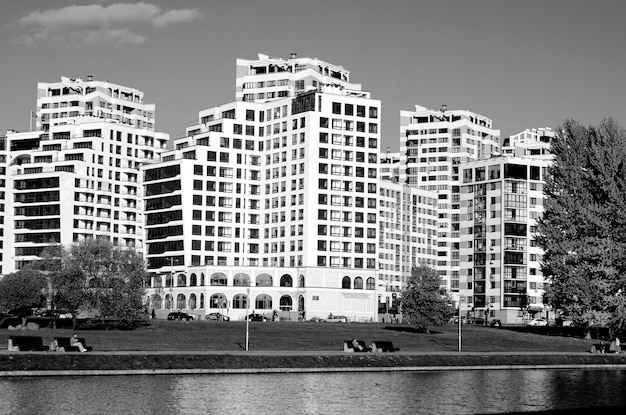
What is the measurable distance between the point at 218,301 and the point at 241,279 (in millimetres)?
6904

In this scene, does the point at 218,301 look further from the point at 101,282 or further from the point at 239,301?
the point at 101,282

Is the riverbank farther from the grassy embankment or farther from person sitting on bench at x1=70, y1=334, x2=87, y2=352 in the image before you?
person sitting on bench at x1=70, y1=334, x2=87, y2=352

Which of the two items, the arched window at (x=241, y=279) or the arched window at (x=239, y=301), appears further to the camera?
the arched window at (x=241, y=279)

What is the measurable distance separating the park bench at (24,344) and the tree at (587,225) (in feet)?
201

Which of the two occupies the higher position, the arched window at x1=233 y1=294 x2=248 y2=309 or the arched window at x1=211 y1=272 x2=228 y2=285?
the arched window at x1=211 y1=272 x2=228 y2=285

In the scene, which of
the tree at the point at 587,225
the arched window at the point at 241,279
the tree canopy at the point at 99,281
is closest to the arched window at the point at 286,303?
the arched window at the point at 241,279

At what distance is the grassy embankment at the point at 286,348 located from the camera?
79625 mm

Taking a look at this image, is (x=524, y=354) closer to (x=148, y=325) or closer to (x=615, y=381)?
(x=615, y=381)

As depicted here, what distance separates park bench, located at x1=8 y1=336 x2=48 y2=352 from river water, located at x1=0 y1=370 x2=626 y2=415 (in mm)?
10539

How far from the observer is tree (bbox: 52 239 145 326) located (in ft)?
398

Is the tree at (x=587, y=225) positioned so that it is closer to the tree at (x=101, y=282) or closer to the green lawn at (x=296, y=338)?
the green lawn at (x=296, y=338)

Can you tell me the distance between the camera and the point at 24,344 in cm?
8369

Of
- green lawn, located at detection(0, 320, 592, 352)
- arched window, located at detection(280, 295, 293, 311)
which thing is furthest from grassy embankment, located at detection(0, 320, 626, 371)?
arched window, located at detection(280, 295, 293, 311)

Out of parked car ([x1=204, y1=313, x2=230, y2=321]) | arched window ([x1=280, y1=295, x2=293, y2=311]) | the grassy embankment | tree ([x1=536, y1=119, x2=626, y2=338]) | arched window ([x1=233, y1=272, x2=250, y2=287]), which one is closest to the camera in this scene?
the grassy embankment
